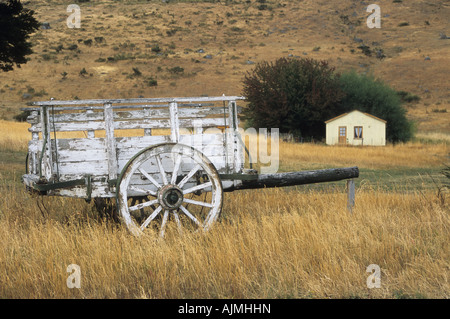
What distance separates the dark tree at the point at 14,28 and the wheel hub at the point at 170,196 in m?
14.0

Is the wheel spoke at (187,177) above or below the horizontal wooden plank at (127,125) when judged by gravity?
below

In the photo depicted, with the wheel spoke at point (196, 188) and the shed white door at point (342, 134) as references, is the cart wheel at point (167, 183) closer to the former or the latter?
the wheel spoke at point (196, 188)

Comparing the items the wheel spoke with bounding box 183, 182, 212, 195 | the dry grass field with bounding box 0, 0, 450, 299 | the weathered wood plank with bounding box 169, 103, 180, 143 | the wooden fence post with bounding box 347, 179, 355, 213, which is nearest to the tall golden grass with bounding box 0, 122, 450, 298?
the dry grass field with bounding box 0, 0, 450, 299

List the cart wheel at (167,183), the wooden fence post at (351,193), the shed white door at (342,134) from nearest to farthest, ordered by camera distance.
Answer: the cart wheel at (167,183)
the wooden fence post at (351,193)
the shed white door at (342,134)

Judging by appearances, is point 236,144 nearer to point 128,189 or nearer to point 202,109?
point 202,109

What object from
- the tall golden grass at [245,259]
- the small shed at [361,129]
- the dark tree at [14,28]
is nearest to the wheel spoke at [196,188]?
the tall golden grass at [245,259]

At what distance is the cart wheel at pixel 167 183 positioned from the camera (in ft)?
20.0

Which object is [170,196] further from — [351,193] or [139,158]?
[351,193]

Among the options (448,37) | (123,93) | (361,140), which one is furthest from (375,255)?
(448,37)

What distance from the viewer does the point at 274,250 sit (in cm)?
592

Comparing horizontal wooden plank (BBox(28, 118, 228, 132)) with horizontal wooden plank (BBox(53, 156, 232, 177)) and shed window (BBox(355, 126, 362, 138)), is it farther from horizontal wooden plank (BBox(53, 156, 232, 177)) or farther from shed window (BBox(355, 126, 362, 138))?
shed window (BBox(355, 126, 362, 138))

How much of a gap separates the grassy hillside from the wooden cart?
39.7 meters

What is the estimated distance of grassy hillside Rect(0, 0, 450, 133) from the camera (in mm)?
57219
